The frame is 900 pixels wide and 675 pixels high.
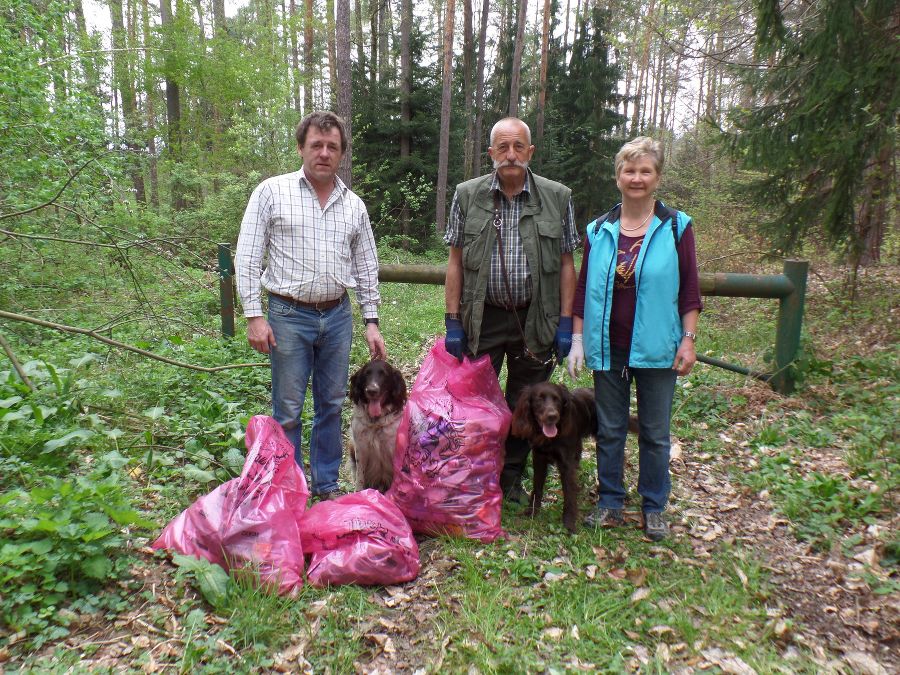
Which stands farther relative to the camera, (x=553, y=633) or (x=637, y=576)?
(x=637, y=576)

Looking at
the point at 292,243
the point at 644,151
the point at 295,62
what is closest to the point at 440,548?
the point at 292,243

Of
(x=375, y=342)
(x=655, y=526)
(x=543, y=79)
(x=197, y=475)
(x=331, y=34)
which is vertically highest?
(x=331, y=34)

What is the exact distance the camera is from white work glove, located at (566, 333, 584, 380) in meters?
3.19

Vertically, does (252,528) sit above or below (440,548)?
above

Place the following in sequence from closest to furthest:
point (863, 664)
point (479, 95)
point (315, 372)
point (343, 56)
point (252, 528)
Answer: point (863, 664) → point (252, 528) → point (315, 372) → point (343, 56) → point (479, 95)

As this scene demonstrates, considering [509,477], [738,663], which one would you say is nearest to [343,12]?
[509,477]

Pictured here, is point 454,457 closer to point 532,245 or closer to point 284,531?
point 284,531

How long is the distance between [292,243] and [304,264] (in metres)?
0.13

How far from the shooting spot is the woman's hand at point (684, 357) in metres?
2.97

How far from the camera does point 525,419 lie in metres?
3.25

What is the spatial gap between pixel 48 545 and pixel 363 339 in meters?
4.42

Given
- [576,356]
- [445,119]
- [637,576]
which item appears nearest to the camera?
[637,576]

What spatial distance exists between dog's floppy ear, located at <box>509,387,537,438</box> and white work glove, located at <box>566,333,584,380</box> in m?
0.28

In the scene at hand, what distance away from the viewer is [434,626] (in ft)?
8.23
